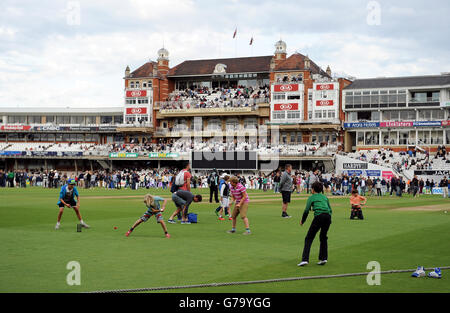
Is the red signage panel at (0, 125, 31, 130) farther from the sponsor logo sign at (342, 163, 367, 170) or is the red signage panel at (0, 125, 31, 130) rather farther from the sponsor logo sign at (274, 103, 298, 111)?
the sponsor logo sign at (342, 163, 367, 170)

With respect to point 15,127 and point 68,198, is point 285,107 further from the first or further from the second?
point 68,198

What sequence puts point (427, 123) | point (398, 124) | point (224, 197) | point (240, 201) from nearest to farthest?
point (240, 201) < point (224, 197) < point (427, 123) < point (398, 124)

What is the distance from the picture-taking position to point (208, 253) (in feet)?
42.0

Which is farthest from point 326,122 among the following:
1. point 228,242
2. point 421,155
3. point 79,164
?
point 228,242

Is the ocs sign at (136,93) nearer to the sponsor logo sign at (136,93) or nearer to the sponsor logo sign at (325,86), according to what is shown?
the sponsor logo sign at (136,93)

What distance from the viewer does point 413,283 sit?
9.64 m

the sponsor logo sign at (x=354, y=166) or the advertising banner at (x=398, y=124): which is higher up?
the advertising banner at (x=398, y=124)

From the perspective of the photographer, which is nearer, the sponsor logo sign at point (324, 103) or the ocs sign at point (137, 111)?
the sponsor logo sign at point (324, 103)

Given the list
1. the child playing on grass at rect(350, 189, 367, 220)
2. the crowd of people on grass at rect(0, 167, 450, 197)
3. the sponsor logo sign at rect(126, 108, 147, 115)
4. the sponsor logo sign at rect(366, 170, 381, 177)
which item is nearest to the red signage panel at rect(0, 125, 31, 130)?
the sponsor logo sign at rect(126, 108, 147, 115)

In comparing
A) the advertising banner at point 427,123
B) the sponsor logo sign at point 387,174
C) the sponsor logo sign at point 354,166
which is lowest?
the sponsor logo sign at point 387,174

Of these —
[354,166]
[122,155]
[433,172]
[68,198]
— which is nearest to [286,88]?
[354,166]

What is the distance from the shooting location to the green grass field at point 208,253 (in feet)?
31.1

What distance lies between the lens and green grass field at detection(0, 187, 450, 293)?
31.1 feet

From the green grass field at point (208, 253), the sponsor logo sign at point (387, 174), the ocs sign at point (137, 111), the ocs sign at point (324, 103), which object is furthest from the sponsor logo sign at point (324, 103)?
the green grass field at point (208, 253)
